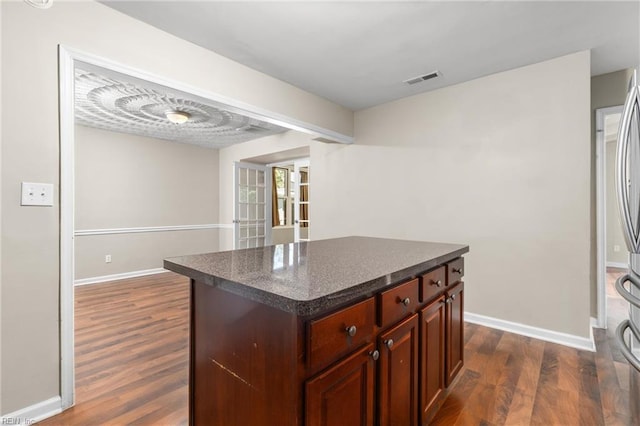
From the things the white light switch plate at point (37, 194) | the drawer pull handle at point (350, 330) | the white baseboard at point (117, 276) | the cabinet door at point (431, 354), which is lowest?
the white baseboard at point (117, 276)

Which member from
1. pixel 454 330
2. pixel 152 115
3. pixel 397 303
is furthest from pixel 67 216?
pixel 152 115

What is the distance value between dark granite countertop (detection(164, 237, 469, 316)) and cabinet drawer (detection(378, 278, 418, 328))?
0.06 m

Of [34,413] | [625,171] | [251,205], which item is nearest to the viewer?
[625,171]

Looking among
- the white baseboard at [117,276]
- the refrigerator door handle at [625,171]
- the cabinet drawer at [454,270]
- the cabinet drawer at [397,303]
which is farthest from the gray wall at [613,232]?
the white baseboard at [117,276]

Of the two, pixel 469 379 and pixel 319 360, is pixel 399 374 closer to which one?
pixel 319 360

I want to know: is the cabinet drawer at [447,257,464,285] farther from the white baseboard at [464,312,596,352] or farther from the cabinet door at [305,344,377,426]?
the white baseboard at [464,312,596,352]

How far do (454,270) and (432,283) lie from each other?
0.35 m

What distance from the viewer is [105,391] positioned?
6.15 feet

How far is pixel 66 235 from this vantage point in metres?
1.75

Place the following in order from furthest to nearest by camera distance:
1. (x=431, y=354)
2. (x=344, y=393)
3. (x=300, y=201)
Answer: (x=300, y=201)
(x=431, y=354)
(x=344, y=393)

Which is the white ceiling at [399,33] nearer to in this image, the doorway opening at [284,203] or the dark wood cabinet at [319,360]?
the dark wood cabinet at [319,360]

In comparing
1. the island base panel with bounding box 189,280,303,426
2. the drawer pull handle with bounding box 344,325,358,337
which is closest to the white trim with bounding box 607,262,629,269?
the drawer pull handle with bounding box 344,325,358,337

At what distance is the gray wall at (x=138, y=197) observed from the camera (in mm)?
4496

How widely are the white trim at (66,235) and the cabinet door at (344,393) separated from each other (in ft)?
5.49
